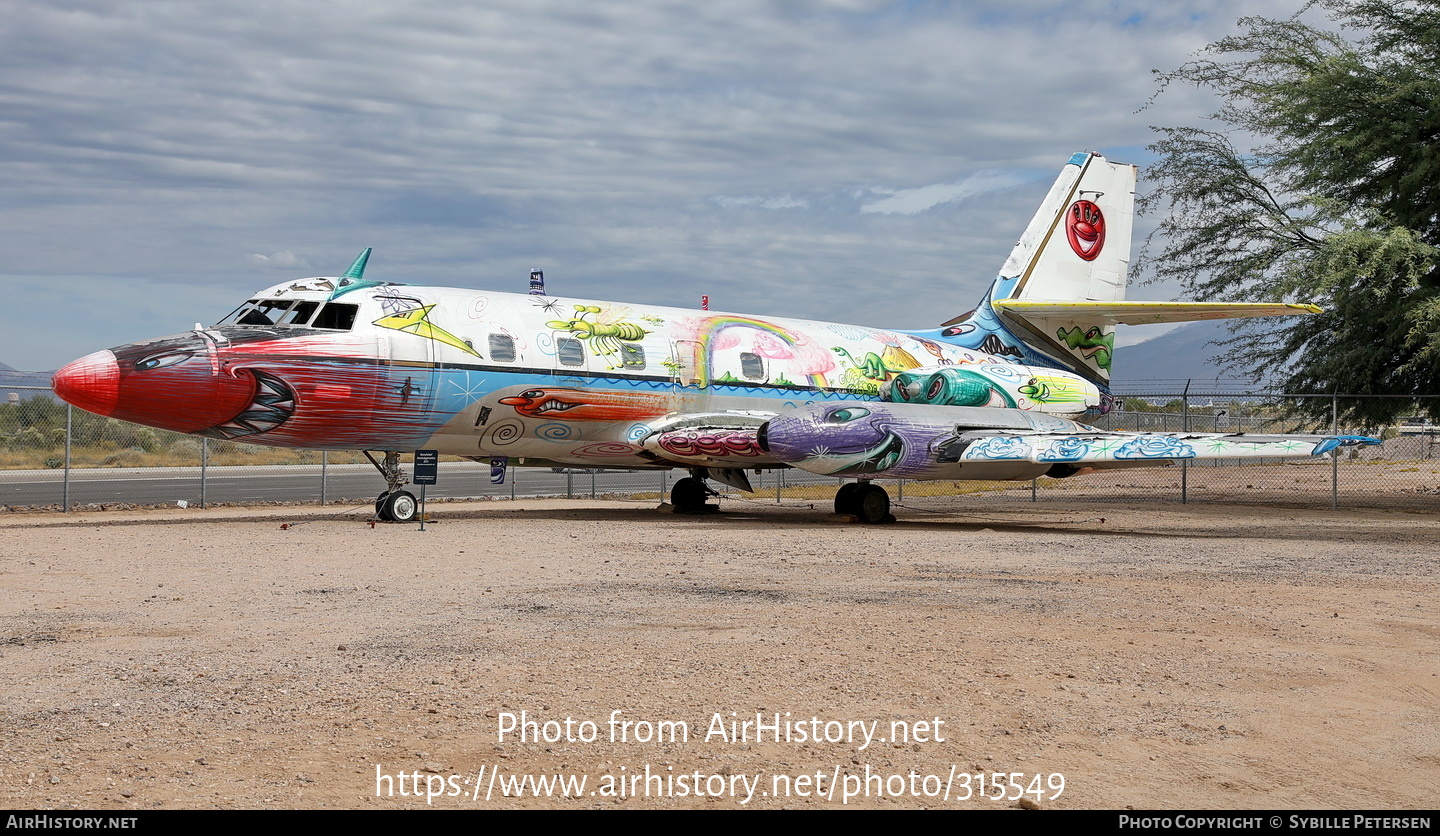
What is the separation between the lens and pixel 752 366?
20.1 metres

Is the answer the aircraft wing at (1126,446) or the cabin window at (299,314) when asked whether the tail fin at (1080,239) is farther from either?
the cabin window at (299,314)

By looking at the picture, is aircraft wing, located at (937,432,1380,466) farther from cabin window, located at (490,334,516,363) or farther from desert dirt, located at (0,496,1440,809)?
cabin window, located at (490,334,516,363)

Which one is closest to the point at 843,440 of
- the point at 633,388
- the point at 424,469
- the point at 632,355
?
the point at 633,388

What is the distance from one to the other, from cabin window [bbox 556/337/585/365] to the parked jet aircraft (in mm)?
35

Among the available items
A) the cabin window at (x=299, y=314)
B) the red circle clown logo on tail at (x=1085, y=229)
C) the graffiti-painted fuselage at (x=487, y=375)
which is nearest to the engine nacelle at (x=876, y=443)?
the graffiti-painted fuselage at (x=487, y=375)

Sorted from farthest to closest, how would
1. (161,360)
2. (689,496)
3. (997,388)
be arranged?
(689,496) < (997,388) < (161,360)

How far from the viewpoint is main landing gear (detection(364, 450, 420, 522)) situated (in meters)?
17.6

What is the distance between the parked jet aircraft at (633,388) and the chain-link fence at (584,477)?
11.6 feet

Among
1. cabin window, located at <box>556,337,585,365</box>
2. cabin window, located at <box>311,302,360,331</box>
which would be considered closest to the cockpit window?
cabin window, located at <box>311,302,360,331</box>

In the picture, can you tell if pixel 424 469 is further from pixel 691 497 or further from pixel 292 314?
pixel 691 497

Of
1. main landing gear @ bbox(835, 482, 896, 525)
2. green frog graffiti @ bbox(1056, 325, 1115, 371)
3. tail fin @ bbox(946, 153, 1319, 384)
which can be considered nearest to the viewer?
main landing gear @ bbox(835, 482, 896, 525)

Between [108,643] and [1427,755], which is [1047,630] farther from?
[108,643]

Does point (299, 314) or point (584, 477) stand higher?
point (299, 314)

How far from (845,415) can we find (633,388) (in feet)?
10.9
